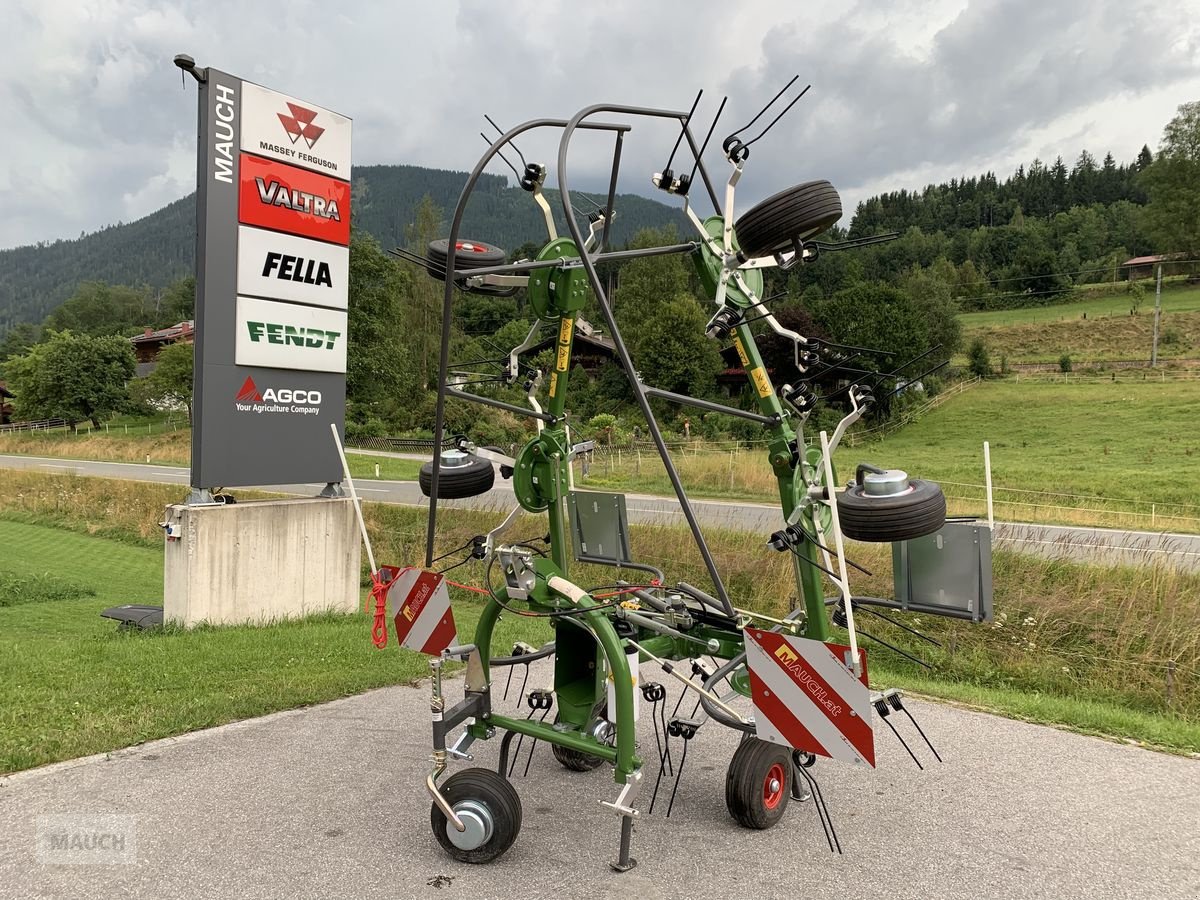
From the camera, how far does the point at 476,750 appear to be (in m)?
5.68

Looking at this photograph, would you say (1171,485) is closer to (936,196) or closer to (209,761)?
(209,761)

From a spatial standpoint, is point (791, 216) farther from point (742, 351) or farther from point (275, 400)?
point (275, 400)

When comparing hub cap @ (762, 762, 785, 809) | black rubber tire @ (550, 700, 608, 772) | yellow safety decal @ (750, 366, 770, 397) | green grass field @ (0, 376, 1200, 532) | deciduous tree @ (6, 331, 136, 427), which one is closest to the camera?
hub cap @ (762, 762, 785, 809)

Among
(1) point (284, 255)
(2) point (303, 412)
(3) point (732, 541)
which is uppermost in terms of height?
(1) point (284, 255)

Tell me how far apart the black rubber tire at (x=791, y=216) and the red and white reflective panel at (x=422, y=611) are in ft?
7.58

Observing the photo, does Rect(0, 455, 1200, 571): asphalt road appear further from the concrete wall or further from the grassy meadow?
the concrete wall

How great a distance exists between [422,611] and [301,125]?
7262 mm

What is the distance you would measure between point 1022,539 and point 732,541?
3.78 meters

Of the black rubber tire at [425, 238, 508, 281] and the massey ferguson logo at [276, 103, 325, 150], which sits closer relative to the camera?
the black rubber tire at [425, 238, 508, 281]

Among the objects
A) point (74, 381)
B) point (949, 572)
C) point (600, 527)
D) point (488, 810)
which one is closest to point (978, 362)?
point (600, 527)

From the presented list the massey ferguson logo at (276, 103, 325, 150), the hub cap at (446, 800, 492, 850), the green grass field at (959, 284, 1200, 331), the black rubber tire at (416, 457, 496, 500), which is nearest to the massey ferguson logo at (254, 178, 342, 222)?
the massey ferguson logo at (276, 103, 325, 150)

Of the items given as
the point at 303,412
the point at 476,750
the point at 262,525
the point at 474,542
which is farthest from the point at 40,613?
the point at 474,542

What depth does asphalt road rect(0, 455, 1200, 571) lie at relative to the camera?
35.2 feet

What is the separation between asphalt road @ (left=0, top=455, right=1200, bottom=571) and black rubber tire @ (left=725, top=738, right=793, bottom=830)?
7.44 m
